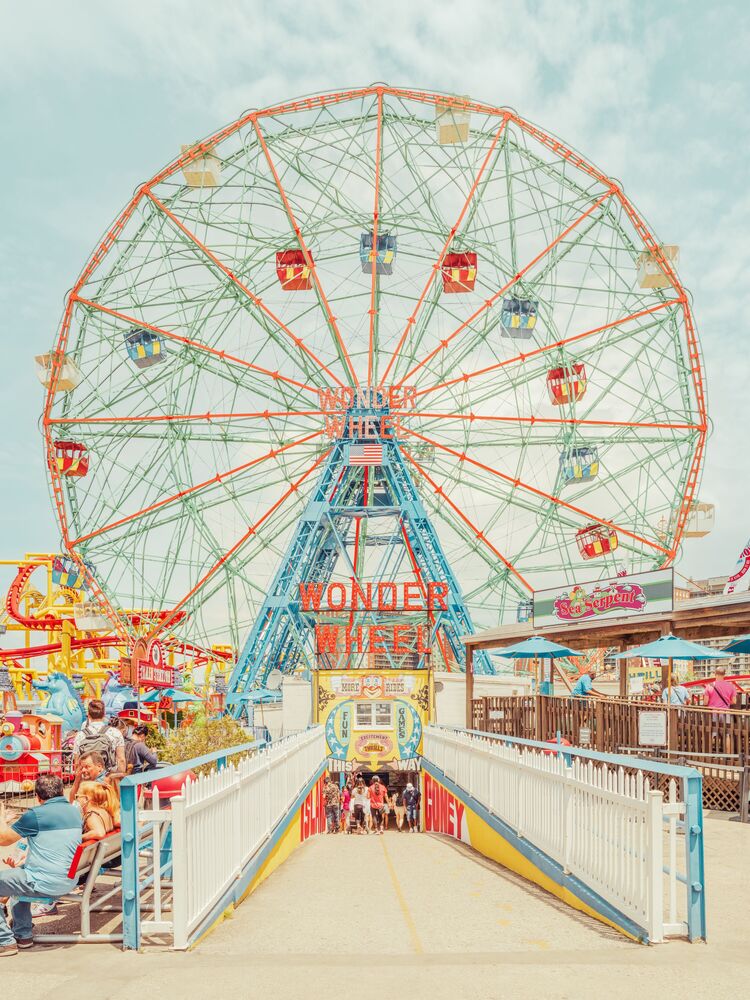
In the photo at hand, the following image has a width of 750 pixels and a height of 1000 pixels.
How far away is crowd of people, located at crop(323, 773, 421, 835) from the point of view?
62.2 feet

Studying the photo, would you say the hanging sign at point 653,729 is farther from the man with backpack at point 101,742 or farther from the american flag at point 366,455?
the american flag at point 366,455

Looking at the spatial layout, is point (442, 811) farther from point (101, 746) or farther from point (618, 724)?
point (101, 746)

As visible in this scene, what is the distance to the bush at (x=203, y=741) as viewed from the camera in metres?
16.4

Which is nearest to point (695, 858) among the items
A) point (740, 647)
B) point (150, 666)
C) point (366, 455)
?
→ point (740, 647)

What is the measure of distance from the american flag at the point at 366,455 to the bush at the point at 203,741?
43.9ft

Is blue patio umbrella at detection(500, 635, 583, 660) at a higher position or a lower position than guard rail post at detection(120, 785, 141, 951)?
higher

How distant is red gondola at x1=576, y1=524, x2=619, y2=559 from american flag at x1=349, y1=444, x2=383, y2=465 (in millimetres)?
6270

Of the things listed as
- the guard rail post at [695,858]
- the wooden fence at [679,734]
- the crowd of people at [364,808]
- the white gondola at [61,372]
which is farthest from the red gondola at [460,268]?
the guard rail post at [695,858]

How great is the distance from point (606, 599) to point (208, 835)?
504 inches

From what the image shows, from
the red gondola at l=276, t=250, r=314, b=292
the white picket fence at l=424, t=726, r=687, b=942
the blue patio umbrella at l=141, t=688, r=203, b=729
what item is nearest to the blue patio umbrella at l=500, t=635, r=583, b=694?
the white picket fence at l=424, t=726, r=687, b=942

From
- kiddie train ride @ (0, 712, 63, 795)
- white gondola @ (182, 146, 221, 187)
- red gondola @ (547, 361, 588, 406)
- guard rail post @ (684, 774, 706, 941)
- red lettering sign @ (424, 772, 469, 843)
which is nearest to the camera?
guard rail post @ (684, 774, 706, 941)

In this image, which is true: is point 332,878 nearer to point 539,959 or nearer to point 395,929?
point 395,929

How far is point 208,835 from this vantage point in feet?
20.5

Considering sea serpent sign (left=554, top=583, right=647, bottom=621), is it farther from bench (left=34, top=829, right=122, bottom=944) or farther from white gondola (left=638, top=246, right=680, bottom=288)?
white gondola (left=638, top=246, right=680, bottom=288)
